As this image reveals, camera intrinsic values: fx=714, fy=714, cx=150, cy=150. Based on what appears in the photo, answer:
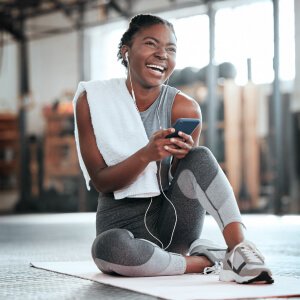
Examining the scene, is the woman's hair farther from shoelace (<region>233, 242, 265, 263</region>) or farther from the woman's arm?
shoelace (<region>233, 242, 265, 263</region>)

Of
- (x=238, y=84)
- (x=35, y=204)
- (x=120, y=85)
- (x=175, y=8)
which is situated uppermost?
(x=175, y=8)

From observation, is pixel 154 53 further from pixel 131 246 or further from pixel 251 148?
pixel 251 148

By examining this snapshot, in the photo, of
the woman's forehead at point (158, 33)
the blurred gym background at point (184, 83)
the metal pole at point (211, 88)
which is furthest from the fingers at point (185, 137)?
the metal pole at point (211, 88)

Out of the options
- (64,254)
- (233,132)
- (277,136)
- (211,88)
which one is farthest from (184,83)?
(64,254)

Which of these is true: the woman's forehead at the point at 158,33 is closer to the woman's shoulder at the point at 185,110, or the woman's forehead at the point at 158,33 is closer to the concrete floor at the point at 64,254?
the woman's shoulder at the point at 185,110

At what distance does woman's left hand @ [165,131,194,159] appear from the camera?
1853 mm

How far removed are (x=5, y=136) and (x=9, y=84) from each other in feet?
2.21

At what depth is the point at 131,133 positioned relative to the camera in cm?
210

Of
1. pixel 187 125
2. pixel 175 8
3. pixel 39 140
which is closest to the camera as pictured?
pixel 187 125

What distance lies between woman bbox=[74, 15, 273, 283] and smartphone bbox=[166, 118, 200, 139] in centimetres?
1

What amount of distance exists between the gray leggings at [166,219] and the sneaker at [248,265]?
0.09 m

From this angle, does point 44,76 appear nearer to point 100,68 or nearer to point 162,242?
point 100,68

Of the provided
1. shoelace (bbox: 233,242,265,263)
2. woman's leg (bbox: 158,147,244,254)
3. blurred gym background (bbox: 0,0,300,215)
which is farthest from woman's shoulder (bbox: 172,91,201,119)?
blurred gym background (bbox: 0,0,300,215)

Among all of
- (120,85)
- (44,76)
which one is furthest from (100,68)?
(120,85)
